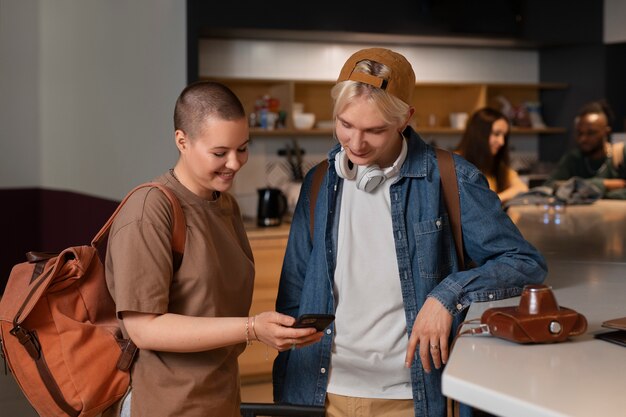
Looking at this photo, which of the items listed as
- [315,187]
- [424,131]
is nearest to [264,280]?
[424,131]

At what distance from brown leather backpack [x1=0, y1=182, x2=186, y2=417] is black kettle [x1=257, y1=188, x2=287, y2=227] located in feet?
12.2

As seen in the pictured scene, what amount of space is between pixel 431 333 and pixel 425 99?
5673 millimetres

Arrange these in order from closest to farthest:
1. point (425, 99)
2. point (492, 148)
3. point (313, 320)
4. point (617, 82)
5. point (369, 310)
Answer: point (313, 320) → point (369, 310) → point (492, 148) → point (425, 99) → point (617, 82)

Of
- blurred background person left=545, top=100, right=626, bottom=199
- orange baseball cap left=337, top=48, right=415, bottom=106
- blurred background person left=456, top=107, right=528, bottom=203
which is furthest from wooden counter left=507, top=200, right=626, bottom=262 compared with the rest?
orange baseball cap left=337, top=48, right=415, bottom=106

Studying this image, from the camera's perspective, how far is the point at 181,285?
1.87 m

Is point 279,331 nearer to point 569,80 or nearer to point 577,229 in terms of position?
point 577,229

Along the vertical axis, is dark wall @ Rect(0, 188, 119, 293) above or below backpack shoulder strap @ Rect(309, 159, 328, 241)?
below

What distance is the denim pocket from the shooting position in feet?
6.53

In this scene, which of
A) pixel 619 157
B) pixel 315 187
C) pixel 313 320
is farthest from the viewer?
pixel 619 157

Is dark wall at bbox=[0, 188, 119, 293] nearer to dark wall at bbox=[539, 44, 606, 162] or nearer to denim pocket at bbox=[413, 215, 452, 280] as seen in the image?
dark wall at bbox=[539, 44, 606, 162]

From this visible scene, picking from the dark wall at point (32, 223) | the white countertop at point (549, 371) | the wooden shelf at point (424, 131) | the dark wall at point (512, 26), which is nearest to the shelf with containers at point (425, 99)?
the wooden shelf at point (424, 131)

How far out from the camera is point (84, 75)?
6434 millimetres

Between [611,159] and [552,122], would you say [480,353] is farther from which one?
[552,122]

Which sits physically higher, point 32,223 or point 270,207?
point 270,207
